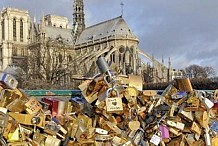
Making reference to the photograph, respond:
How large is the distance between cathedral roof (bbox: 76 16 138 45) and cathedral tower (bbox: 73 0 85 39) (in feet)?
4.85

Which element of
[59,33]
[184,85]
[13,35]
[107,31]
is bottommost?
[184,85]

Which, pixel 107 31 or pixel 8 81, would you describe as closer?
pixel 8 81

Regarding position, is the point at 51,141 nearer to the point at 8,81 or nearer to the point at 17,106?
the point at 17,106

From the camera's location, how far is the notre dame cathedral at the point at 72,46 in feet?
140

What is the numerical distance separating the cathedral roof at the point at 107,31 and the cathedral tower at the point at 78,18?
1.48 meters

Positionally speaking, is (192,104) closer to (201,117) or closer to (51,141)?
(201,117)

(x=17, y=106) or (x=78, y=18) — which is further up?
(x=78, y=18)

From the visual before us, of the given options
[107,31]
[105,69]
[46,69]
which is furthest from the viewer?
[107,31]

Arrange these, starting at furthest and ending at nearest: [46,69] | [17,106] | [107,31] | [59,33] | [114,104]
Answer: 1. [59,33]
2. [107,31]
3. [46,69]
4. [114,104]
5. [17,106]

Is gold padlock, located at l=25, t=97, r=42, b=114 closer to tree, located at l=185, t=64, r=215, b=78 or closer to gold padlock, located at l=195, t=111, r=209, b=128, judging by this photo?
gold padlock, located at l=195, t=111, r=209, b=128

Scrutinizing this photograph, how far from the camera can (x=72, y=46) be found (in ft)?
232

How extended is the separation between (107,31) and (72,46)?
834cm

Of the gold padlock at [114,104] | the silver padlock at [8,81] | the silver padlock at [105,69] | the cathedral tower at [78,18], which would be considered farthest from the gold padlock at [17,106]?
→ the cathedral tower at [78,18]

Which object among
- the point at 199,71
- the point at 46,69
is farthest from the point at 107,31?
the point at 46,69
